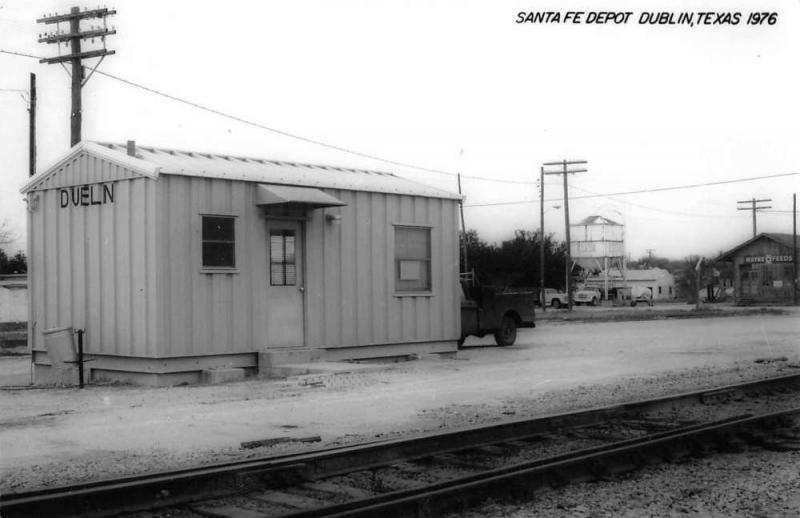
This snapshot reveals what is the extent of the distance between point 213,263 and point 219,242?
341mm

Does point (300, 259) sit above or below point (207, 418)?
above

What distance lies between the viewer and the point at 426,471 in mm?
7559

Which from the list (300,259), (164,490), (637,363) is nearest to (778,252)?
(637,363)

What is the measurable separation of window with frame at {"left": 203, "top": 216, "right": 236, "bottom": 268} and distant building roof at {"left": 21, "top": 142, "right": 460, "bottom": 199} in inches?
27.3

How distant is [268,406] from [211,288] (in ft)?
12.1

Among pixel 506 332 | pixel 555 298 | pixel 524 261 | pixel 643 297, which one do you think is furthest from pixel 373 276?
pixel 524 261

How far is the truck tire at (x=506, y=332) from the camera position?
22.7 meters

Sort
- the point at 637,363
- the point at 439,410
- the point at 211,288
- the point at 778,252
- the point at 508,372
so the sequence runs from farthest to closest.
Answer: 1. the point at 778,252
2. the point at 637,363
3. the point at 508,372
4. the point at 211,288
5. the point at 439,410

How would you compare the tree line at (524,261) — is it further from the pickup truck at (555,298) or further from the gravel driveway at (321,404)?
the gravel driveway at (321,404)

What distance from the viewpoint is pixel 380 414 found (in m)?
11.1

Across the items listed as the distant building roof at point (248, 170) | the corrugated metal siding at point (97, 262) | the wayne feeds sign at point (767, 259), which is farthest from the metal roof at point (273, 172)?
the wayne feeds sign at point (767, 259)

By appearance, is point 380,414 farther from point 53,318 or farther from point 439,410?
point 53,318

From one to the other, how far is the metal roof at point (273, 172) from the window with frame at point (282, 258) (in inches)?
34.8

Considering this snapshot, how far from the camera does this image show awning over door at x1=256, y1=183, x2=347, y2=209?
1521cm
